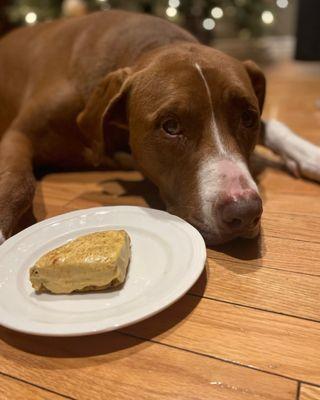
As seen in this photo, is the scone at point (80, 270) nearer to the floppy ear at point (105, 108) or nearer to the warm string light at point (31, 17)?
the floppy ear at point (105, 108)

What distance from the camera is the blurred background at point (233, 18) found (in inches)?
174

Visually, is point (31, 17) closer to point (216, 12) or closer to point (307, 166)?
point (216, 12)

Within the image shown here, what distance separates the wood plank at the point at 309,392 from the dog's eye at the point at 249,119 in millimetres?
890

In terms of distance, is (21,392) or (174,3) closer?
(21,392)

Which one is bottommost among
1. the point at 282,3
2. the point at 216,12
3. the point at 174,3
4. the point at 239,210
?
the point at 282,3

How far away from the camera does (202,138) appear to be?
56.7 inches

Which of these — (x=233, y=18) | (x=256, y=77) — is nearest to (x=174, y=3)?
(x=233, y=18)

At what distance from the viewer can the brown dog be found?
1.37m

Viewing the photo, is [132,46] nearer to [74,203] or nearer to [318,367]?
[74,203]

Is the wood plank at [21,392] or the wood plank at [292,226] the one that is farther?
the wood plank at [292,226]

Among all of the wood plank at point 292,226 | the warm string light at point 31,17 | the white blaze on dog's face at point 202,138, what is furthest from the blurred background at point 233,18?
the wood plank at point 292,226

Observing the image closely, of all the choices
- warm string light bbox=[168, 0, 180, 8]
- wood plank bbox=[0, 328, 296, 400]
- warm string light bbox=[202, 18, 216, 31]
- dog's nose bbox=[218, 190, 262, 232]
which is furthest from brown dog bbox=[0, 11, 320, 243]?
warm string light bbox=[202, 18, 216, 31]

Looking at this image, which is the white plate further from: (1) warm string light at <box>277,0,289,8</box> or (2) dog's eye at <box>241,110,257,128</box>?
(1) warm string light at <box>277,0,289,8</box>

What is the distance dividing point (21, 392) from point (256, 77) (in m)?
1.39
